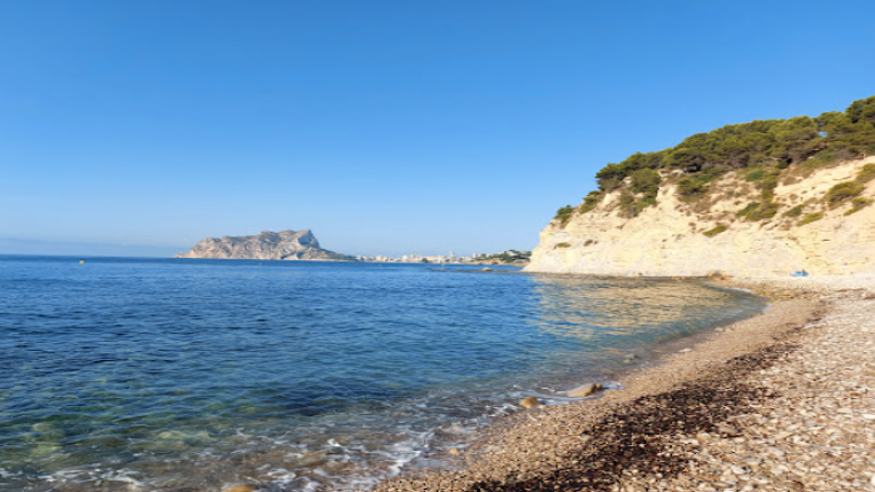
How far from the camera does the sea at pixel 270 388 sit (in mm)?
7258

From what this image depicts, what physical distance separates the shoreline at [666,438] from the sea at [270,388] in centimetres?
88

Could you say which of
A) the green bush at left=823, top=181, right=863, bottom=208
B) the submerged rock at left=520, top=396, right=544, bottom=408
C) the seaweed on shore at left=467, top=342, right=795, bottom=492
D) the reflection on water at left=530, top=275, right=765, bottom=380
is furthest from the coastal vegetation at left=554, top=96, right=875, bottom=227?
the submerged rock at left=520, top=396, right=544, bottom=408

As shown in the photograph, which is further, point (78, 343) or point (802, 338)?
point (78, 343)

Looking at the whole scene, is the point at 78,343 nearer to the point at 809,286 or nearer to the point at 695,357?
the point at 695,357

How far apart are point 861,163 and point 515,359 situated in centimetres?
6772

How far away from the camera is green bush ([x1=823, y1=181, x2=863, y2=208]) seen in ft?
162

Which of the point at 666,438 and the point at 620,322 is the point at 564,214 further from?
the point at 666,438

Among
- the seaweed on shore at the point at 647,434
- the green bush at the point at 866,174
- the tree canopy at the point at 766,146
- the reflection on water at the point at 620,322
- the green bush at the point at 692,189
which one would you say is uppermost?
the tree canopy at the point at 766,146

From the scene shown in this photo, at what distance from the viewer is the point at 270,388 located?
11.7 meters

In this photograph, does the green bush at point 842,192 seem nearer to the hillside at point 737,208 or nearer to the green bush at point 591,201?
the hillside at point 737,208

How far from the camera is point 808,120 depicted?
2753 inches

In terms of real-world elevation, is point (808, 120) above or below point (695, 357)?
above

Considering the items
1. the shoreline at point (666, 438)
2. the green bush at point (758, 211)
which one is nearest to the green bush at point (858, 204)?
the green bush at point (758, 211)

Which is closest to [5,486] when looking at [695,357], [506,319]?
[695,357]
